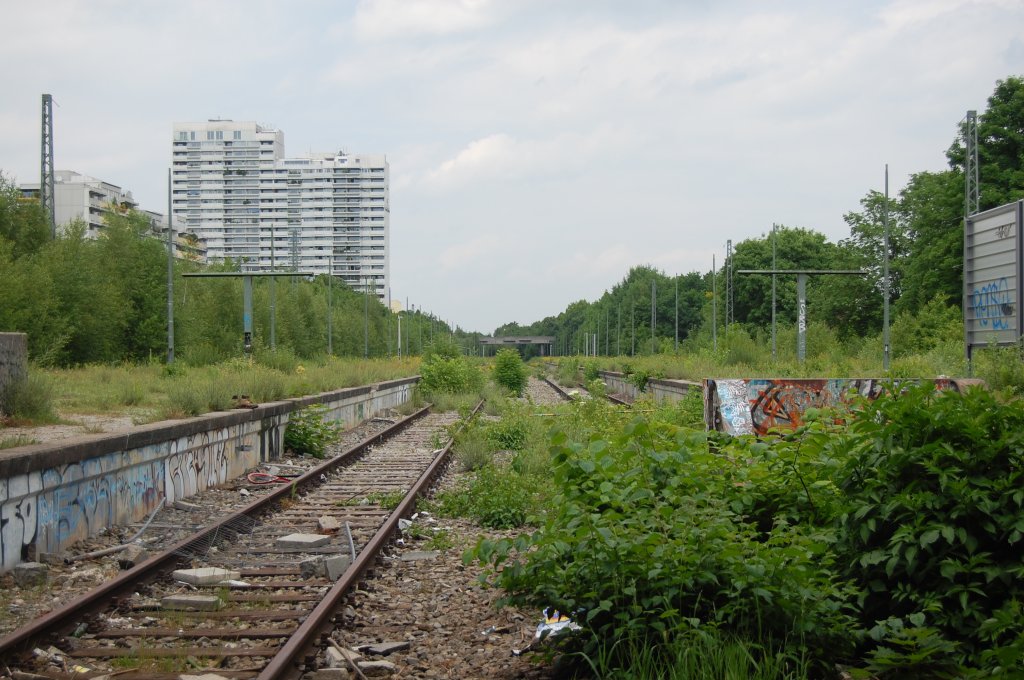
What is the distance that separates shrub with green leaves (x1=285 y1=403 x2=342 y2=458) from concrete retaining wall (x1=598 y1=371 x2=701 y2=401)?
874 cm

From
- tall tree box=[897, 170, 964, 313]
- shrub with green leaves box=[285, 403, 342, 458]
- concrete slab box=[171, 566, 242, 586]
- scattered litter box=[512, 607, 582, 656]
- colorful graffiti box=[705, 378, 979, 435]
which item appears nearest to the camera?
scattered litter box=[512, 607, 582, 656]

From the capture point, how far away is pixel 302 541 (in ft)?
27.5

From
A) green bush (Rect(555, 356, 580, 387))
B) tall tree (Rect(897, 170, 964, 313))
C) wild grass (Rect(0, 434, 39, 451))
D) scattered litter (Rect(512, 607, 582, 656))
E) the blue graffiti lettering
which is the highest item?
Answer: tall tree (Rect(897, 170, 964, 313))

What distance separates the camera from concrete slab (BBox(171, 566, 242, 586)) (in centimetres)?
690

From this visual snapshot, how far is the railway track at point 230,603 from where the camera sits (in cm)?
502

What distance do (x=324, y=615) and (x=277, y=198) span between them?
572 feet

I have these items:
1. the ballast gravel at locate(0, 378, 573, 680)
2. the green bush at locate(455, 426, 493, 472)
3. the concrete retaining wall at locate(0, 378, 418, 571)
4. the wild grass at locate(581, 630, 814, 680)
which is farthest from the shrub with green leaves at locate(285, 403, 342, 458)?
the wild grass at locate(581, 630, 814, 680)

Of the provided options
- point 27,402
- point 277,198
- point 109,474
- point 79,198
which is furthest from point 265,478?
point 277,198

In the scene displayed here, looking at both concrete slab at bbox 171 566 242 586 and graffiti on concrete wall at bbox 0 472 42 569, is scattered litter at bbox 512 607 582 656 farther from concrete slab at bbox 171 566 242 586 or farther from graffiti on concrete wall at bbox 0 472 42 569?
graffiti on concrete wall at bbox 0 472 42 569

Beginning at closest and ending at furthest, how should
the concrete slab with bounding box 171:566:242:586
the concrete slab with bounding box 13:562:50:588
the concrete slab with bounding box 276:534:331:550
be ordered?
the concrete slab with bounding box 13:562:50:588 → the concrete slab with bounding box 171:566:242:586 → the concrete slab with bounding box 276:534:331:550

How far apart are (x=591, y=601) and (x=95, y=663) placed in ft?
9.63

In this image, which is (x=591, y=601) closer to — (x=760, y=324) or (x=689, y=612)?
(x=689, y=612)

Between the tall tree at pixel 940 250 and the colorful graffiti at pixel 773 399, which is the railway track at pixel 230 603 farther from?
the tall tree at pixel 940 250

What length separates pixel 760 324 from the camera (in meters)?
72.8
